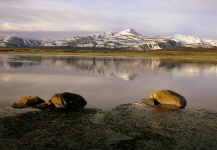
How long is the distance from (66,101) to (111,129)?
705 cm

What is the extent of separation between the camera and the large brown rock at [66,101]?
23.5 m

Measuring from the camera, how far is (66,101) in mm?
23734

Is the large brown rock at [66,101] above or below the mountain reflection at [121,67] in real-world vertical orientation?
above

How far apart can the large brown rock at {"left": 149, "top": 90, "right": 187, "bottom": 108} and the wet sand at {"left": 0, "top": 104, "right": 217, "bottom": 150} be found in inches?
73.2

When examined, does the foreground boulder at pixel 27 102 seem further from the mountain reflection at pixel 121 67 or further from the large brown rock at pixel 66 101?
the mountain reflection at pixel 121 67

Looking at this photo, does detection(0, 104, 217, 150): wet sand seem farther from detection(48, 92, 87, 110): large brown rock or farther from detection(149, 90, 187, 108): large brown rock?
detection(149, 90, 187, 108): large brown rock

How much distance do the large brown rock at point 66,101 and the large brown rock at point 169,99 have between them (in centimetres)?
708

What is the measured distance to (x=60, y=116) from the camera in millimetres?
20594

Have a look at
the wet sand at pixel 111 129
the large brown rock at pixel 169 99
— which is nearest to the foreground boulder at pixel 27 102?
the wet sand at pixel 111 129

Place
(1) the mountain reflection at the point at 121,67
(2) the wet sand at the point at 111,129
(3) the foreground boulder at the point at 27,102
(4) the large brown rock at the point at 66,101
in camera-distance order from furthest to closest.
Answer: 1. (1) the mountain reflection at the point at 121,67
2. (4) the large brown rock at the point at 66,101
3. (3) the foreground boulder at the point at 27,102
4. (2) the wet sand at the point at 111,129

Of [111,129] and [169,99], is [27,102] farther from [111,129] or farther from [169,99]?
[169,99]

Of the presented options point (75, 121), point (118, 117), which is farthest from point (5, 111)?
point (118, 117)

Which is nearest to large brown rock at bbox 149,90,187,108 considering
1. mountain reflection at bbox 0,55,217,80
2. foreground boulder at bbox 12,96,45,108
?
foreground boulder at bbox 12,96,45,108

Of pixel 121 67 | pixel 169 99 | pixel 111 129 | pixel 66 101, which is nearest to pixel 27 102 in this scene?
pixel 66 101
